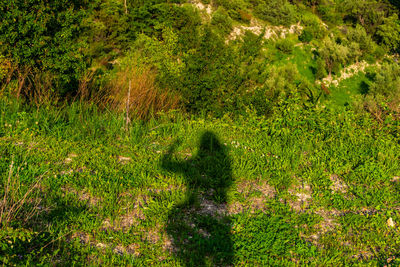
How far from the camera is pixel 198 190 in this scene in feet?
13.3

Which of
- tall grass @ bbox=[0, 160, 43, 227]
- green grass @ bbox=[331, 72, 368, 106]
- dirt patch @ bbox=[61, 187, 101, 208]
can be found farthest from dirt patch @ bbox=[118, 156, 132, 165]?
green grass @ bbox=[331, 72, 368, 106]

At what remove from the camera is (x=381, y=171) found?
15.5 feet

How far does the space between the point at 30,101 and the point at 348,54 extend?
3891 cm

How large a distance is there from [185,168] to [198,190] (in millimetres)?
584

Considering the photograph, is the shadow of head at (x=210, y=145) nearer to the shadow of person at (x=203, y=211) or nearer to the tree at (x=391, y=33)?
the shadow of person at (x=203, y=211)

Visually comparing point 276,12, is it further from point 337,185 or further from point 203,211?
point 203,211

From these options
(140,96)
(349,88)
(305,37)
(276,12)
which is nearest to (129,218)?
(140,96)

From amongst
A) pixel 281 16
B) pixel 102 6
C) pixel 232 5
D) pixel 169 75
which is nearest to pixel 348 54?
pixel 281 16

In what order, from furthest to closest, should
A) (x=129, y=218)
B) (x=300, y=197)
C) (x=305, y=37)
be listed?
(x=305, y=37), (x=300, y=197), (x=129, y=218)

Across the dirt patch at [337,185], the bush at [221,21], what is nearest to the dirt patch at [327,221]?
the dirt patch at [337,185]

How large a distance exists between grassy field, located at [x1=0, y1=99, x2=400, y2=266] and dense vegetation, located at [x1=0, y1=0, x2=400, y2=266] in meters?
0.02

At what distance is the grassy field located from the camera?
3.07 metres

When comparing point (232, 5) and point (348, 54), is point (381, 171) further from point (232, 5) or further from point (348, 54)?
point (232, 5)

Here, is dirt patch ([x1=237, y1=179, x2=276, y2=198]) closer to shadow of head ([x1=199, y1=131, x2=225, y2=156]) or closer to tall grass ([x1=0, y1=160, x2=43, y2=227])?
shadow of head ([x1=199, y1=131, x2=225, y2=156])
